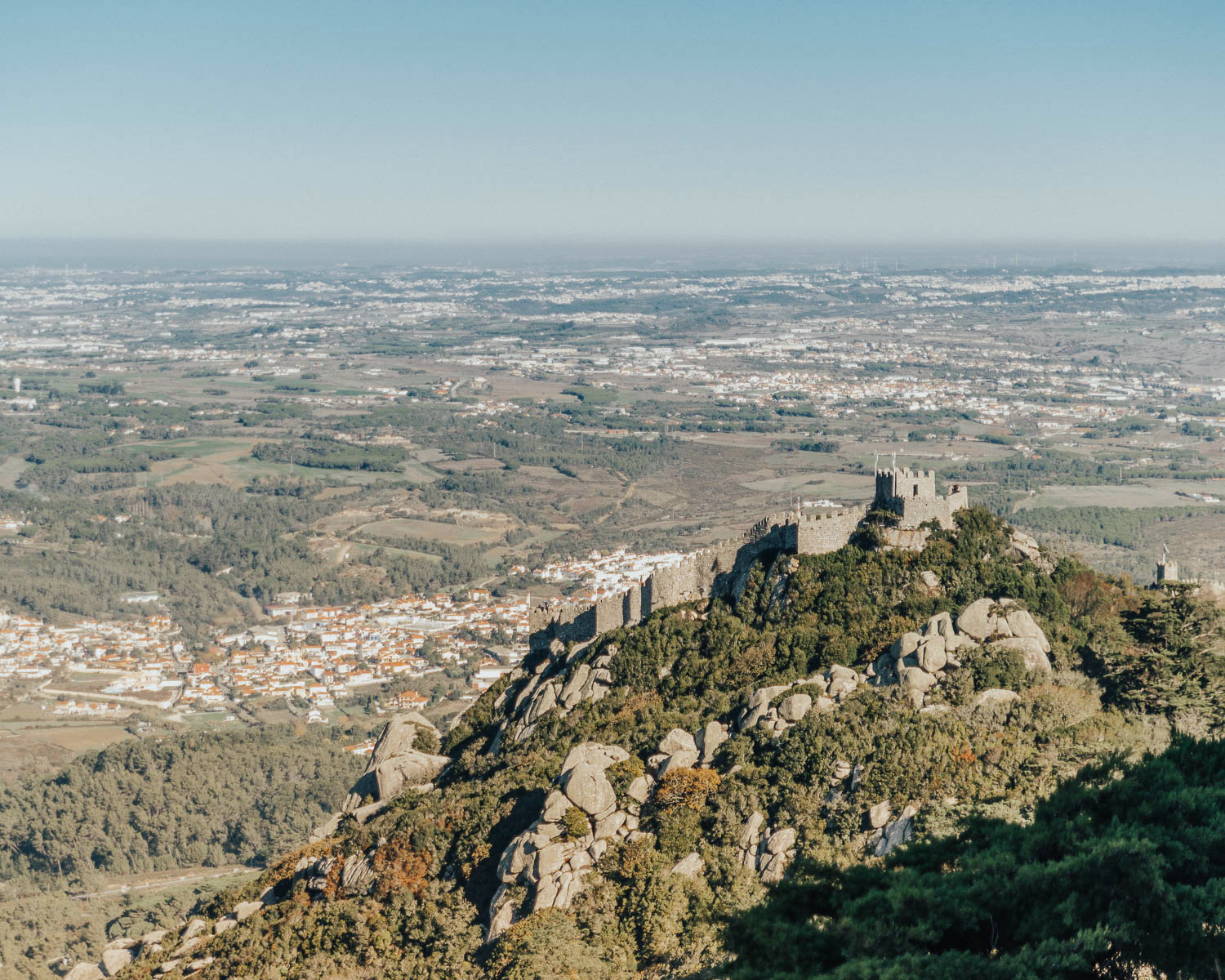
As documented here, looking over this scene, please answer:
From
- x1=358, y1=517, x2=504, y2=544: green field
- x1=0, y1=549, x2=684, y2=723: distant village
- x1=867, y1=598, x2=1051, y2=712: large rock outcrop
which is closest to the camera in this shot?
x1=867, y1=598, x2=1051, y2=712: large rock outcrop

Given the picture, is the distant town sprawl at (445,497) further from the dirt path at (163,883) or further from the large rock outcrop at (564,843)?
the dirt path at (163,883)

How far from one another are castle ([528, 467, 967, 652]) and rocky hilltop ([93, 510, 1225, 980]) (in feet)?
1.93

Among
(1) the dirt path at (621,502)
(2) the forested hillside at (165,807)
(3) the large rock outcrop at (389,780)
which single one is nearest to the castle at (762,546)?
(3) the large rock outcrop at (389,780)

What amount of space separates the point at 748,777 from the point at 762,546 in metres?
12.7

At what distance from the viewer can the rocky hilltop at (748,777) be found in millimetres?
20750

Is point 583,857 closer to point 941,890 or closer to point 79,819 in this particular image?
point 941,890

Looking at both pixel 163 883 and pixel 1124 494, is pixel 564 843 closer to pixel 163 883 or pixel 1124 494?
pixel 163 883

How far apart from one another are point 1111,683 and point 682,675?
1096cm

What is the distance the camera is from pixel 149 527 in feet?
415

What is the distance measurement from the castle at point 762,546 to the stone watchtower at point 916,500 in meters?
0.02

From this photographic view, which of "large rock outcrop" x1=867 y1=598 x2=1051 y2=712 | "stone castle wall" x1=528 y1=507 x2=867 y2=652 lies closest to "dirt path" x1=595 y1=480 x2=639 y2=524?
"stone castle wall" x1=528 y1=507 x2=867 y2=652

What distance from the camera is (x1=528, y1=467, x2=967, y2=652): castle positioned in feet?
111

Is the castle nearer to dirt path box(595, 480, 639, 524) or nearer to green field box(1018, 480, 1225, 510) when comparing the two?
dirt path box(595, 480, 639, 524)

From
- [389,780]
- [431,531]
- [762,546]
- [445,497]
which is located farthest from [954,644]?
[445,497]
